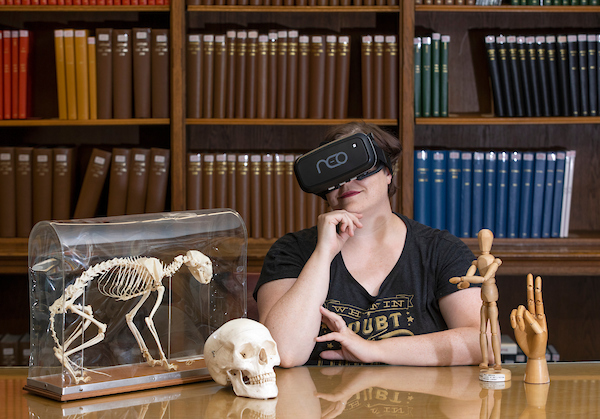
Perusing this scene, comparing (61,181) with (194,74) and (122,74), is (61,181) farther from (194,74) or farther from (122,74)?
(194,74)

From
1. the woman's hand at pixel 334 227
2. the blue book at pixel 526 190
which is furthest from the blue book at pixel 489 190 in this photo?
the woman's hand at pixel 334 227

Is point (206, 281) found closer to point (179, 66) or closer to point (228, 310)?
point (228, 310)

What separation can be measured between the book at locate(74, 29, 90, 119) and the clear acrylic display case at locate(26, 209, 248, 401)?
4.82 feet

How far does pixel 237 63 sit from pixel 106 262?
1522 millimetres

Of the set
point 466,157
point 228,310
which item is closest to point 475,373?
point 228,310

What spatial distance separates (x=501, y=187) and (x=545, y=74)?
1.47 feet

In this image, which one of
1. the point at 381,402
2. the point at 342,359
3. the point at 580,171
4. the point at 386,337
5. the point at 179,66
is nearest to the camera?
the point at 381,402

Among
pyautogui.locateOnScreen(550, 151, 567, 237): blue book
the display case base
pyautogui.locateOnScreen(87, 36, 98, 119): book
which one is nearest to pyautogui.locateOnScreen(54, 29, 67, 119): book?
pyautogui.locateOnScreen(87, 36, 98, 119): book

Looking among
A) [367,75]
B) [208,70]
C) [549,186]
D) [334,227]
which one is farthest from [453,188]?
[334,227]

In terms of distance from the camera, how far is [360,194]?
1.42 m

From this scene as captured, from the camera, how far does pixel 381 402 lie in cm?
92

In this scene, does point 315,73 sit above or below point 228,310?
above

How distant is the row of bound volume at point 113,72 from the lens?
235 cm

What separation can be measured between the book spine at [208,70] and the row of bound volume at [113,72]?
0.13 m
